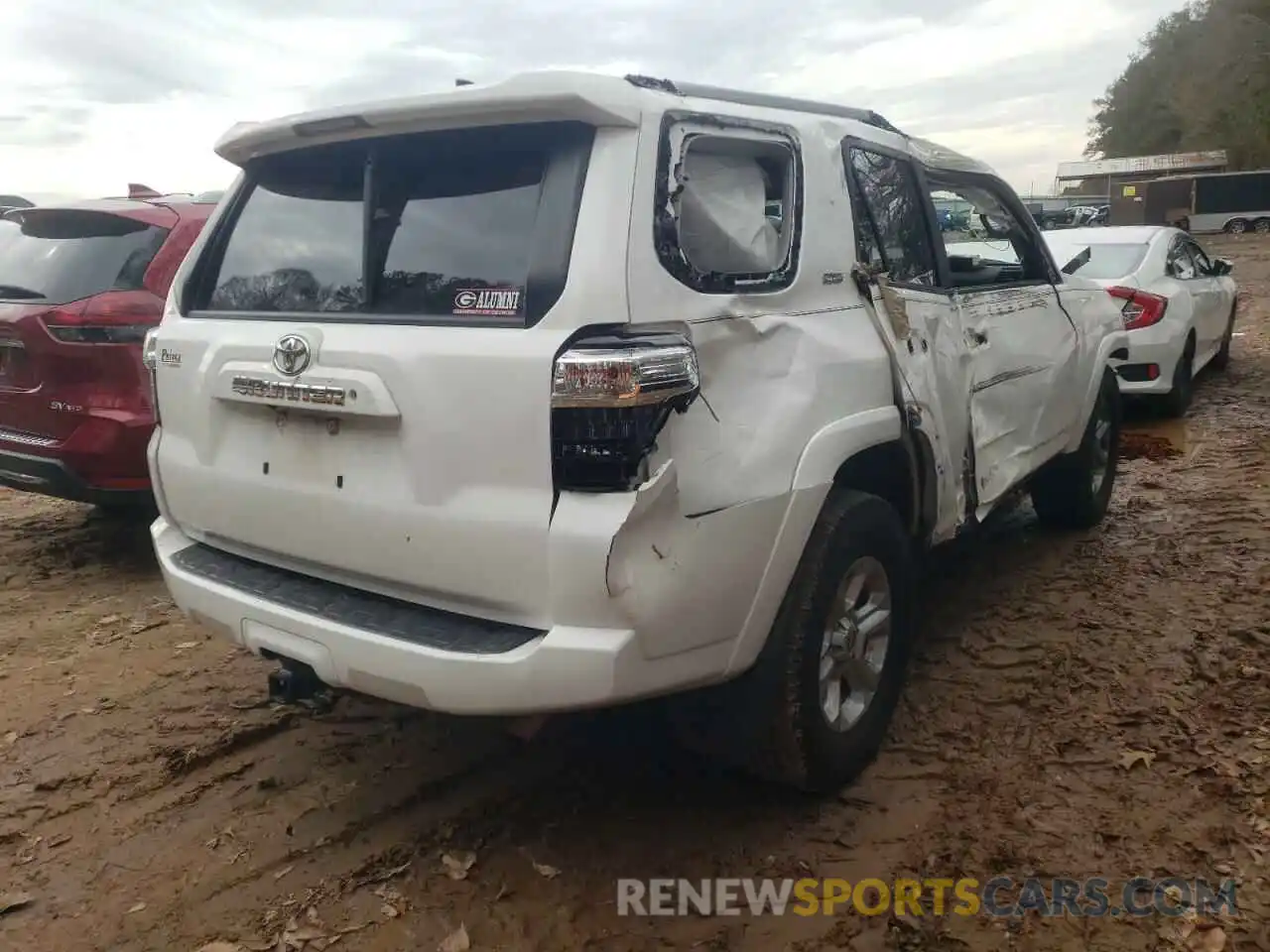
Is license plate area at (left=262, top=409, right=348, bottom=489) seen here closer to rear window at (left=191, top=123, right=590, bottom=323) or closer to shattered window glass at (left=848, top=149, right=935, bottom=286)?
rear window at (left=191, top=123, right=590, bottom=323)

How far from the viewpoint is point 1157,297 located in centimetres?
789

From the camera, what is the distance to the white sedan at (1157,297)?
7.86m

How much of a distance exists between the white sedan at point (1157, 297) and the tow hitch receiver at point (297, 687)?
20.6 ft

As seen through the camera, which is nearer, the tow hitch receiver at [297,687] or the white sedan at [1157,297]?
the tow hitch receiver at [297,687]

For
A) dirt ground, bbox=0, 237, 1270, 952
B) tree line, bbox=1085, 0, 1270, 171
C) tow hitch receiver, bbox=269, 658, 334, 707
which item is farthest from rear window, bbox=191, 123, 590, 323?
tree line, bbox=1085, 0, 1270, 171

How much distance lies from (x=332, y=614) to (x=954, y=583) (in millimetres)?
3169

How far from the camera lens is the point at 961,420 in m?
3.66

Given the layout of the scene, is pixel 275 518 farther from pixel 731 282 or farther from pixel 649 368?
pixel 731 282

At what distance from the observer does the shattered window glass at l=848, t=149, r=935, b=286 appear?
3305 millimetres

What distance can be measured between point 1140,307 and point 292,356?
7046mm

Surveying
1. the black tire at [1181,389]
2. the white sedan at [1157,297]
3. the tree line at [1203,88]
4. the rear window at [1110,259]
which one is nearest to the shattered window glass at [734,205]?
the white sedan at [1157,297]

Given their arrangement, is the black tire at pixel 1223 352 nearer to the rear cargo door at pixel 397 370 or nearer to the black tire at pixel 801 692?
the black tire at pixel 801 692

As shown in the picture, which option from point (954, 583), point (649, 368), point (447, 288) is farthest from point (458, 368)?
point (954, 583)

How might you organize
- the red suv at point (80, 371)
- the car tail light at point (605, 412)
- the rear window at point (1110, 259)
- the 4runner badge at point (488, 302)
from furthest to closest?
the rear window at point (1110, 259), the red suv at point (80, 371), the 4runner badge at point (488, 302), the car tail light at point (605, 412)
